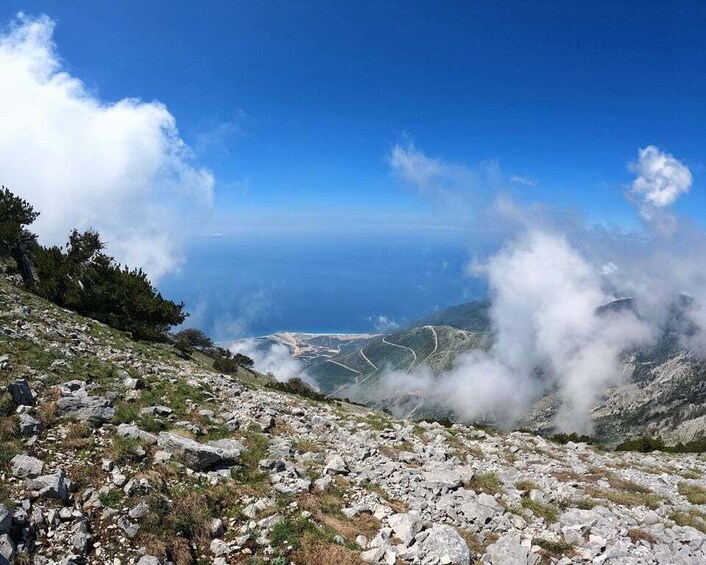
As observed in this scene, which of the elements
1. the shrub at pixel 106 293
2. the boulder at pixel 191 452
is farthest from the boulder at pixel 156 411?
the shrub at pixel 106 293

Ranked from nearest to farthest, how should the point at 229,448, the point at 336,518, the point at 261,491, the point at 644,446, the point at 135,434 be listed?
the point at 336,518 → the point at 261,491 → the point at 135,434 → the point at 229,448 → the point at 644,446

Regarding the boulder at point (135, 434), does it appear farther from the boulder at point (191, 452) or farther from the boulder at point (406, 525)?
the boulder at point (406, 525)

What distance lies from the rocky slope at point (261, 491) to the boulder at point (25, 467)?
3 centimetres

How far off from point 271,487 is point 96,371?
36.8 feet

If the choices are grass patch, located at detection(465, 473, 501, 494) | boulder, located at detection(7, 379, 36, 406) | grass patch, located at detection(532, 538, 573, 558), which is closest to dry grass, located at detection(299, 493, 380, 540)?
grass patch, located at detection(532, 538, 573, 558)

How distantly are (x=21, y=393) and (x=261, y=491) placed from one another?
A: 310 inches

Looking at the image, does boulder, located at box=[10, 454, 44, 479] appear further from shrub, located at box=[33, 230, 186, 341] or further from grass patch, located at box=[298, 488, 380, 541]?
shrub, located at box=[33, 230, 186, 341]

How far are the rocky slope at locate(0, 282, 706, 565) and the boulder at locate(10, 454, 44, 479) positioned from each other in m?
0.03

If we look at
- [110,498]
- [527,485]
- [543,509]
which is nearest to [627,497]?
[527,485]

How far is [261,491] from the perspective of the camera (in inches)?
443

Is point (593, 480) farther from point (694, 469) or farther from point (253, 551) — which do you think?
point (253, 551)

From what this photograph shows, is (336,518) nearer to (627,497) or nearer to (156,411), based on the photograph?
(156,411)

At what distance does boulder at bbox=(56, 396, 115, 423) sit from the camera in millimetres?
12453

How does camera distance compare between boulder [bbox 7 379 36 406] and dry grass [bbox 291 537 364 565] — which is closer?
dry grass [bbox 291 537 364 565]
